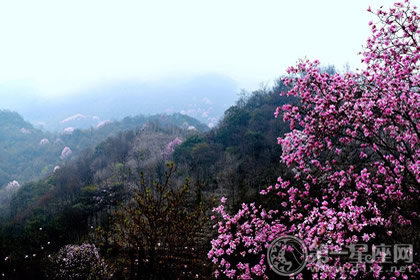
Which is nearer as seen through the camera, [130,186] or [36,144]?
[130,186]

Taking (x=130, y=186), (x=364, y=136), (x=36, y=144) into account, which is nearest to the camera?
(x=364, y=136)

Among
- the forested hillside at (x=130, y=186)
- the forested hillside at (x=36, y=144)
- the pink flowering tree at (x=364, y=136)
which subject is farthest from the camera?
the forested hillside at (x=36, y=144)

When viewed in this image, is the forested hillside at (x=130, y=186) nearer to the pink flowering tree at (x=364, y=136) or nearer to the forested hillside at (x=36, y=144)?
the pink flowering tree at (x=364, y=136)

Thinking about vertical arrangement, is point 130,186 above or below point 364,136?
below

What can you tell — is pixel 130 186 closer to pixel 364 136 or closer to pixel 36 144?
pixel 364 136

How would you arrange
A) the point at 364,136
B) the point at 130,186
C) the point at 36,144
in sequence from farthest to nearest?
the point at 36,144
the point at 130,186
the point at 364,136

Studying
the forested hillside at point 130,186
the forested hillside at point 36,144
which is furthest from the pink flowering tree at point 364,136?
the forested hillside at point 36,144

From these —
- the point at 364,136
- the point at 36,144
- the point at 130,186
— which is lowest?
the point at 130,186

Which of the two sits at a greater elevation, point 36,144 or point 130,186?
point 36,144

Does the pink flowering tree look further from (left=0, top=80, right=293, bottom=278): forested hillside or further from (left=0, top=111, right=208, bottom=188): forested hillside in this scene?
(left=0, top=111, right=208, bottom=188): forested hillside

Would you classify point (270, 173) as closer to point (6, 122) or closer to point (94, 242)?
point (94, 242)

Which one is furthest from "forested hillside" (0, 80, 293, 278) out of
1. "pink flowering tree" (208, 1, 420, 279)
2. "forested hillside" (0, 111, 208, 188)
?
"forested hillside" (0, 111, 208, 188)

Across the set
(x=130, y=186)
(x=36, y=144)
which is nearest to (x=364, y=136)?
(x=130, y=186)

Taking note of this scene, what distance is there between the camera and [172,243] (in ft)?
20.5
